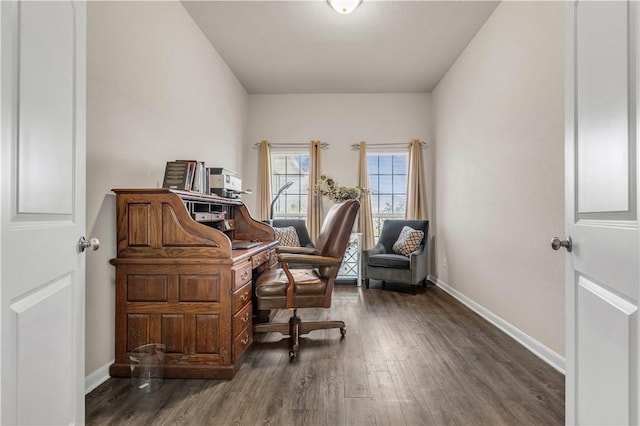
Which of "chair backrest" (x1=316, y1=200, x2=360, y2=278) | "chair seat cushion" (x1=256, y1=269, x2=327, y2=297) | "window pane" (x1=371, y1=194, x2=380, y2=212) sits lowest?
"chair seat cushion" (x1=256, y1=269, x2=327, y2=297)

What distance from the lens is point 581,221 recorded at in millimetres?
1130

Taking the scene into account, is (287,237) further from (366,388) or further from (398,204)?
(366,388)

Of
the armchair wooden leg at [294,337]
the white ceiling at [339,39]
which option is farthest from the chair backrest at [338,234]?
the white ceiling at [339,39]

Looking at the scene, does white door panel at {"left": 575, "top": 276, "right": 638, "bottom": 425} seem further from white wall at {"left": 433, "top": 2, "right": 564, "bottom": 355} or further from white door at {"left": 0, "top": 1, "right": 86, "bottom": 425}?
white door at {"left": 0, "top": 1, "right": 86, "bottom": 425}

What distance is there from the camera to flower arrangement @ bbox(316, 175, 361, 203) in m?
4.66

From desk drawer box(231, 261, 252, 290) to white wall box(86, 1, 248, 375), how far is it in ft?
2.44

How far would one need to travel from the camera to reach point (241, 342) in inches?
86.8

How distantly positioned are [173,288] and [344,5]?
2.56 m

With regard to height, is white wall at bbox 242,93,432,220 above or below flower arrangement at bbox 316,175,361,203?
above

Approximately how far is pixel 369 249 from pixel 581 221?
3.77 meters

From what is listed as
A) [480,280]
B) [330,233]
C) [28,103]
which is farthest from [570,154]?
[480,280]

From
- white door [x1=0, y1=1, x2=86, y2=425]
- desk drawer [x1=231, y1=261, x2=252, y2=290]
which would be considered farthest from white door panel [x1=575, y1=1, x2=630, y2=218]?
desk drawer [x1=231, y1=261, x2=252, y2=290]

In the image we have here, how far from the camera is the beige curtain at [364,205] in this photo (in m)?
5.02

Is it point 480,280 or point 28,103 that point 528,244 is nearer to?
point 480,280
